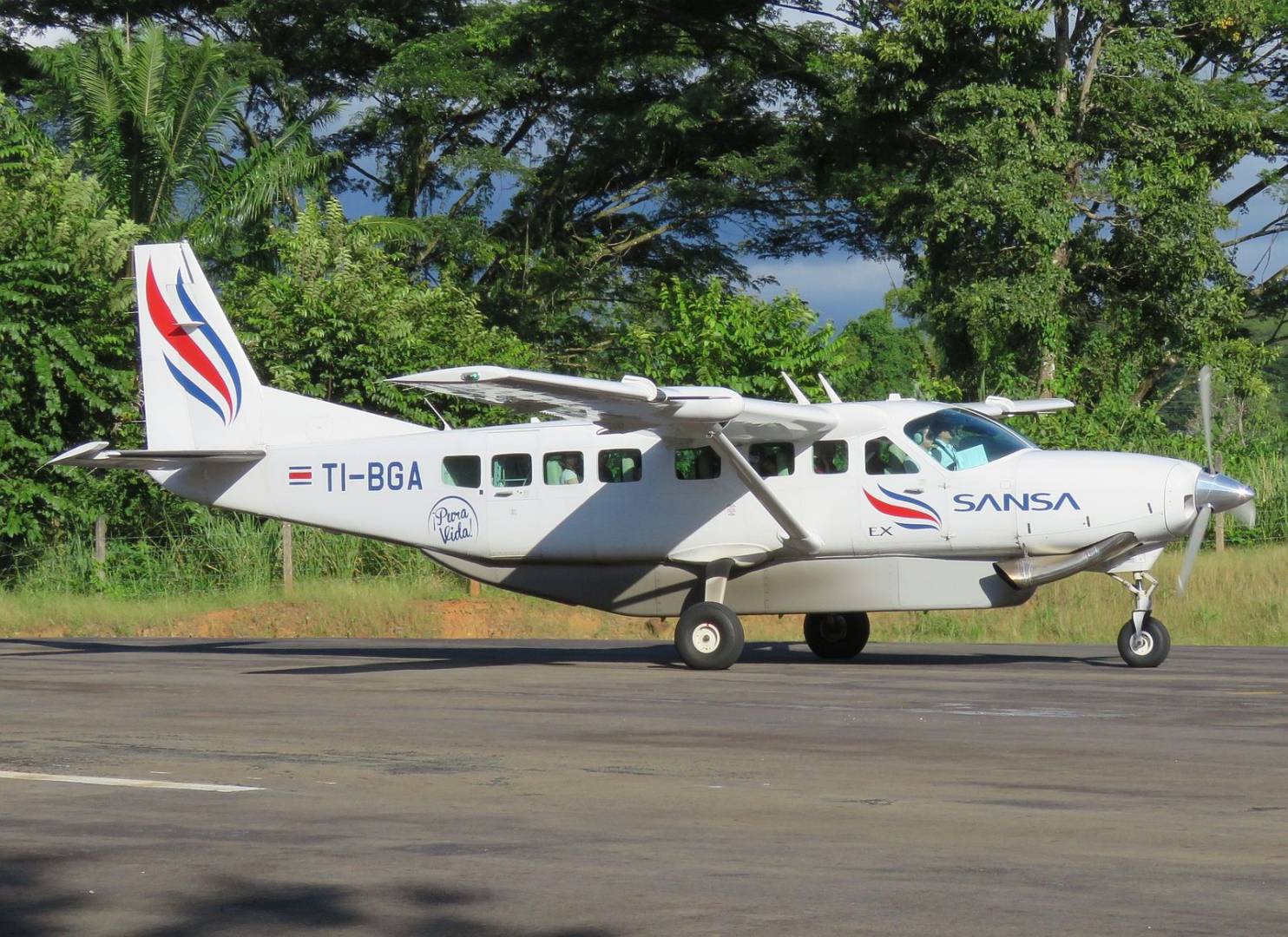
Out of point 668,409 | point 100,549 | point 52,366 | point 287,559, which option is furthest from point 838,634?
point 52,366

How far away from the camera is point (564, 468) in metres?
17.2

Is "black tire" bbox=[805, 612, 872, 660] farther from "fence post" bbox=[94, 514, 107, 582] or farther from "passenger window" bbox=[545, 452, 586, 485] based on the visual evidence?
"fence post" bbox=[94, 514, 107, 582]

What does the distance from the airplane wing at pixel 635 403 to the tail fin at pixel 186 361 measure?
428 centimetres

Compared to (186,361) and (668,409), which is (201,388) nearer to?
(186,361)

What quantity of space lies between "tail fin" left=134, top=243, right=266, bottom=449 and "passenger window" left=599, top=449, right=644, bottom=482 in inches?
168

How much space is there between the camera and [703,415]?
1495cm

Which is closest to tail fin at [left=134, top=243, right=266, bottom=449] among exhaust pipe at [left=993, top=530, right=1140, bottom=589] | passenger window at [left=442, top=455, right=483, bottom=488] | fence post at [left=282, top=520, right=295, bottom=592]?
passenger window at [left=442, top=455, right=483, bottom=488]

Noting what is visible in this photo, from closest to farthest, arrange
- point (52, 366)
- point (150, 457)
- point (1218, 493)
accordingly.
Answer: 1. point (1218, 493)
2. point (150, 457)
3. point (52, 366)

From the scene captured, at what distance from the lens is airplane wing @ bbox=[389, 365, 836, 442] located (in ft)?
46.3

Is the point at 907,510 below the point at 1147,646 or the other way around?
the other way around

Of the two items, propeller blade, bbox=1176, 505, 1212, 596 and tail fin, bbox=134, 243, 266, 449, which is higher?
tail fin, bbox=134, 243, 266, 449

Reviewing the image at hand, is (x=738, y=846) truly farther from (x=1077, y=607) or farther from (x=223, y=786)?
(x=1077, y=607)

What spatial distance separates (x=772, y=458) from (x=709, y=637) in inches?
72.2

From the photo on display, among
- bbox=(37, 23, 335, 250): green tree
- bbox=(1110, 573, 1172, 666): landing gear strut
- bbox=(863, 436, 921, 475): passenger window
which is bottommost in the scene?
bbox=(1110, 573, 1172, 666): landing gear strut
